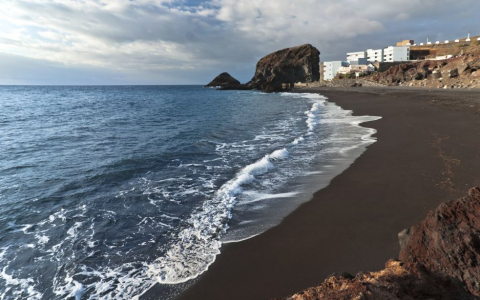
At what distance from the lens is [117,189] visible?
935cm

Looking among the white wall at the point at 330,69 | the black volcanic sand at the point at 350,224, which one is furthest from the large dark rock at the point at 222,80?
the black volcanic sand at the point at 350,224

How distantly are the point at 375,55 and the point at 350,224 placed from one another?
106 m

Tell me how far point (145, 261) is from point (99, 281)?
0.86 m

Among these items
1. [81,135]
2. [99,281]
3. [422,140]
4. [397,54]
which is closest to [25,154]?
[81,135]

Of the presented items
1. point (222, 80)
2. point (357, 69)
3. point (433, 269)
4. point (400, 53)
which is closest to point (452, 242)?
point (433, 269)

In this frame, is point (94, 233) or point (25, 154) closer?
point (94, 233)

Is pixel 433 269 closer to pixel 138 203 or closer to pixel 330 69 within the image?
pixel 138 203

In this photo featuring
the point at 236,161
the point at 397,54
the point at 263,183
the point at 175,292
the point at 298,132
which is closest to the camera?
the point at 175,292

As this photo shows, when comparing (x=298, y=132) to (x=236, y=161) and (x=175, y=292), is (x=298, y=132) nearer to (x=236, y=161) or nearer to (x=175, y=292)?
(x=236, y=161)

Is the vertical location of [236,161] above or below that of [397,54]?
below

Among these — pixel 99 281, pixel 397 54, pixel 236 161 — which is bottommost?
pixel 99 281

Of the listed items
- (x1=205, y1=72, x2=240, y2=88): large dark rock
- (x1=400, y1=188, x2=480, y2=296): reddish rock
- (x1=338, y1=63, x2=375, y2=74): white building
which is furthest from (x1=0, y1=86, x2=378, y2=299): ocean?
(x1=205, y1=72, x2=240, y2=88): large dark rock

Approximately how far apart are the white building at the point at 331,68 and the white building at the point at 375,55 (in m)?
11.3

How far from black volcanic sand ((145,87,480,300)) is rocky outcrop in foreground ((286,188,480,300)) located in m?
1.77
